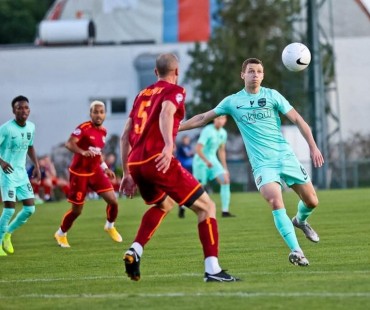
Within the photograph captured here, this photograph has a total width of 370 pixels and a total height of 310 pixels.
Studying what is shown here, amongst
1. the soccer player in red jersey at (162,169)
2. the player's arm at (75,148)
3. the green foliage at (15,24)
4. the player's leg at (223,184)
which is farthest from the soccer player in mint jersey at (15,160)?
the green foliage at (15,24)

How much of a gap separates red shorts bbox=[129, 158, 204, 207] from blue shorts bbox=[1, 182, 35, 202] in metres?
6.16

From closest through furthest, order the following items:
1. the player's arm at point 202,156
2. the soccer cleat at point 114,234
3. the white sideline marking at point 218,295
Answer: the white sideline marking at point 218,295 → the soccer cleat at point 114,234 → the player's arm at point 202,156

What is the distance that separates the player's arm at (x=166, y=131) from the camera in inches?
432

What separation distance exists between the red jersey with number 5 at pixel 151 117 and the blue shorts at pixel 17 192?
20.1 feet

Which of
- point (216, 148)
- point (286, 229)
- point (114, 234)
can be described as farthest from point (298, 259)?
point (216, 148)

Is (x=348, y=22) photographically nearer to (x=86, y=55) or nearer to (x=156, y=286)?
(x=86, y=55)

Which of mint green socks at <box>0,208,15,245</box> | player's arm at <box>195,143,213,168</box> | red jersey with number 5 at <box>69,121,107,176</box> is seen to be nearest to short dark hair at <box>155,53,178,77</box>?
mint green socks at <box>0,208,15,245</box>

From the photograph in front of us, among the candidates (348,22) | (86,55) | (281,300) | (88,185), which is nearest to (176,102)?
(281,300)

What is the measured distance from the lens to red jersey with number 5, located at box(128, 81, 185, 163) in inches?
441

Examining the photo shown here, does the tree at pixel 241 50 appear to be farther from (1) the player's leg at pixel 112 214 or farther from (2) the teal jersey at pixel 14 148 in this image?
(2) the teal jersey at pixel 14 148

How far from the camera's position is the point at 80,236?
69.3ft

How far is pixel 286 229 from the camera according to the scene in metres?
13.0

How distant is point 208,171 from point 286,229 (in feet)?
45.9

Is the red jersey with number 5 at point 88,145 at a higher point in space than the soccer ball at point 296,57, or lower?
lower
